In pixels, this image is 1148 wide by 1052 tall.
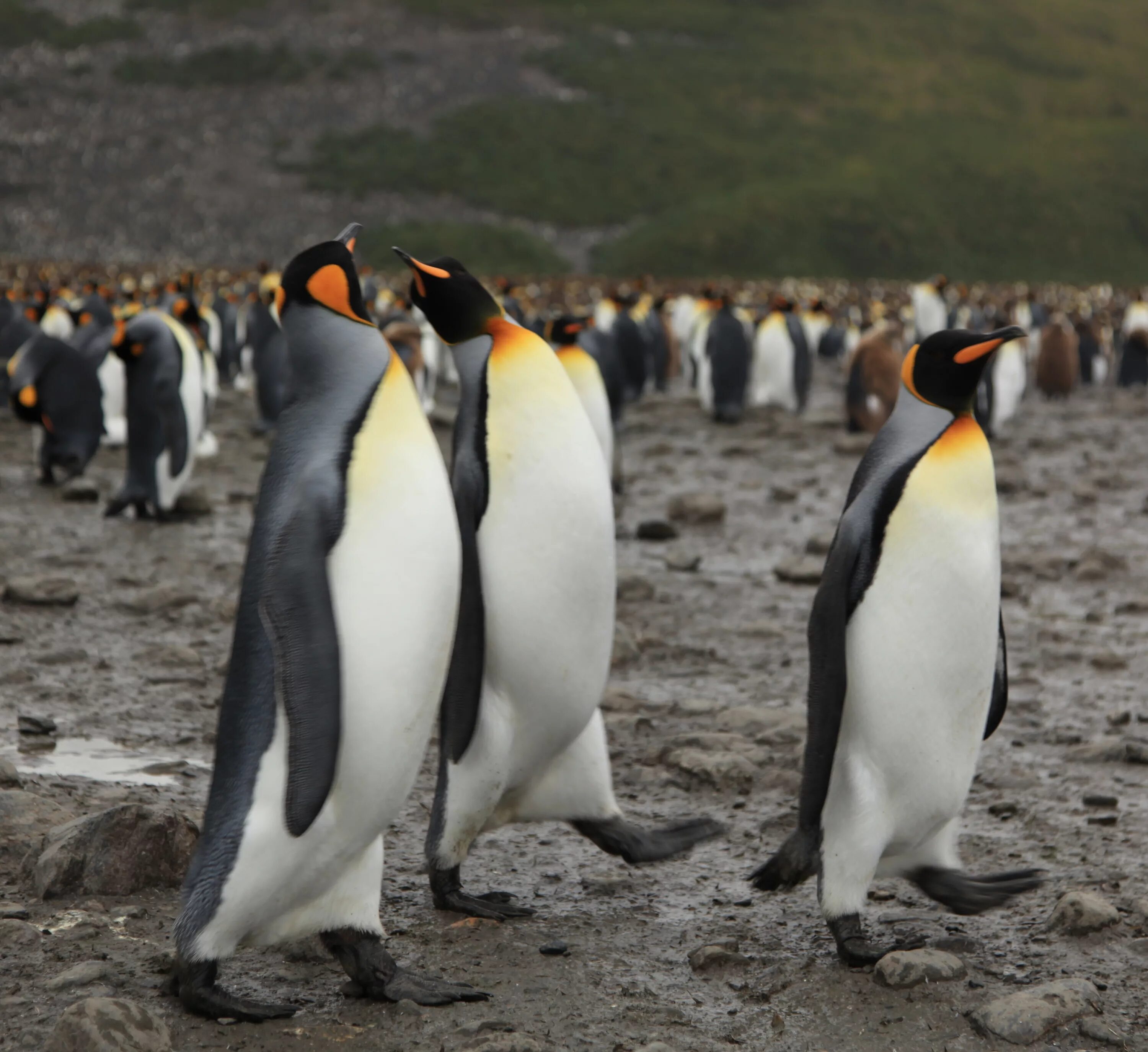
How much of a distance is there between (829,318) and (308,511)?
28093 millimetres

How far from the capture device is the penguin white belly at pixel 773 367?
17.2 meters

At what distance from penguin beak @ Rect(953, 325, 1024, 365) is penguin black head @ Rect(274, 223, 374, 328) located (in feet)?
4.47

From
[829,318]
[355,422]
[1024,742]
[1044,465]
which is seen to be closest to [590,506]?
[355,422]

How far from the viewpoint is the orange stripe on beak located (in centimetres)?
324

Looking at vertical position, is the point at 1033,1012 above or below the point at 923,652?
below

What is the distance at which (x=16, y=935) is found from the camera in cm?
310

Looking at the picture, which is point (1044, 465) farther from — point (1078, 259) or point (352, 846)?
point (1078, 259)

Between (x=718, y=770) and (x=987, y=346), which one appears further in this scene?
(x=718, y=770)

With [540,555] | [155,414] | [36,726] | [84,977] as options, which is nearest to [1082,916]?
[540,555]

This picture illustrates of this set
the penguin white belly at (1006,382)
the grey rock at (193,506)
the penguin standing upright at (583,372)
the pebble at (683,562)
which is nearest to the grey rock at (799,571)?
the pebble at (683,562)

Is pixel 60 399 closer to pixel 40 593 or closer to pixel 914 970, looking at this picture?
pixel 40 593

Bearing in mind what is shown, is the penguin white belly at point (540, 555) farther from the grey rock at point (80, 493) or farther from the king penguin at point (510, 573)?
the grey rock at point (80, 493)

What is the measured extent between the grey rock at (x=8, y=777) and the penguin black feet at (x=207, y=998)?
1527mm

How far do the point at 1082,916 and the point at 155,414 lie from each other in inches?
293
